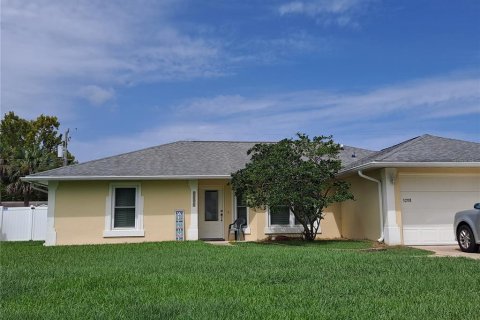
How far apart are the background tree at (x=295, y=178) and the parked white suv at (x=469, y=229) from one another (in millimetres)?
3577

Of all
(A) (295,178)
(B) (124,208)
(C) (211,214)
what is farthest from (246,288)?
(C) (211,214)

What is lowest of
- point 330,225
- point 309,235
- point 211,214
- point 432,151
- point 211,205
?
point 309,235

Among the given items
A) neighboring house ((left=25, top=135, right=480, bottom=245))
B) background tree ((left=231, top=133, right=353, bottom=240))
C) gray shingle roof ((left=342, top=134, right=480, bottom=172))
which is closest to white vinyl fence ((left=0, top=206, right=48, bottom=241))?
neighboring house ((left=25, top=135, right=480, bottom=245))

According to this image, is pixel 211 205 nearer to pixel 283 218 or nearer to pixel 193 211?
pixel 193 211

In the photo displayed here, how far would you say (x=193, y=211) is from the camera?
16.8m

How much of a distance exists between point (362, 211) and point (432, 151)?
3.22 meters

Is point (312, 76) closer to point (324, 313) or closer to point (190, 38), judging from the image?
point (190, 38)

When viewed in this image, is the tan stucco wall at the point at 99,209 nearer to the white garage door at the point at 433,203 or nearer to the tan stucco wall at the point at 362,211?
the tan stucco wall at the point at 362,211

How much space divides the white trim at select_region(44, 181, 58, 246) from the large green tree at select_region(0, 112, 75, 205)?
36.6ft

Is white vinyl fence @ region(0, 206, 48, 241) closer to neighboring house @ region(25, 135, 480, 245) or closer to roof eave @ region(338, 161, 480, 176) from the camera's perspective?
neighboring house @ region(25, 135, 480, 245)

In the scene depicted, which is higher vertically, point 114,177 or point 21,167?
point 21,167

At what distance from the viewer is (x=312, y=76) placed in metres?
16.6

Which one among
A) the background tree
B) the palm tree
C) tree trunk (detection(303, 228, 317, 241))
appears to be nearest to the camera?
the background tree

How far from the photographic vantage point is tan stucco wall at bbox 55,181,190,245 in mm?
16406
